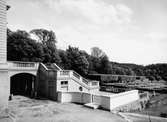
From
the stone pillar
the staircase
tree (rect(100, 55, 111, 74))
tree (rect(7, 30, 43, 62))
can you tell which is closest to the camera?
the stone pillar

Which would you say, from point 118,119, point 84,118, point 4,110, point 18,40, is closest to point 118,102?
point 118,119

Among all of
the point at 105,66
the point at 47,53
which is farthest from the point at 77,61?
the point at 105,66

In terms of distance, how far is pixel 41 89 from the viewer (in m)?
18.2

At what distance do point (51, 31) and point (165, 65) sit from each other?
63905 mm

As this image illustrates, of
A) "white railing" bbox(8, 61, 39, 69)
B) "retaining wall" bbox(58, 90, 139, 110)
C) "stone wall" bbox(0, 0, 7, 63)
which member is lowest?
"retaining wall" bbox(58, 90, 139, 110)

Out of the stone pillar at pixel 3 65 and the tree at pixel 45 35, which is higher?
the tree at pixel 45 35

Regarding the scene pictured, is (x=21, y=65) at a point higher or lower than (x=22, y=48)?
lower

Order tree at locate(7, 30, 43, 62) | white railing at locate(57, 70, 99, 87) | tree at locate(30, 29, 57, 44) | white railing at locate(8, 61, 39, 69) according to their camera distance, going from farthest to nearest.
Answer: tree at locate(30, 29, 57, 44), tree at locate(7, 30, 43, 62), white railing at locate(57, 70, 99, 87), white railing at locate(8, 61, 39, 69)

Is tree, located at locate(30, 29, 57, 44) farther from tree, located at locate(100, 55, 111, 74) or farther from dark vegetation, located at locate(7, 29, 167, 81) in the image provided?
tree, located at locate(100, 55, 111, 74)

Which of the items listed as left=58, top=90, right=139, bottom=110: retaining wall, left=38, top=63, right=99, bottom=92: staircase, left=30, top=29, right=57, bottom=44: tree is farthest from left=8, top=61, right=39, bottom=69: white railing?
left=30, top=29, right=57, bottom=44: tree

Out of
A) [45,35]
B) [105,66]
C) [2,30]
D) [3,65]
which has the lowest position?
[3,65]

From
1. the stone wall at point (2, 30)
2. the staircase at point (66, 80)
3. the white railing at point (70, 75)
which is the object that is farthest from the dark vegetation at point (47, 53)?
the stone wall at point (2, 30)

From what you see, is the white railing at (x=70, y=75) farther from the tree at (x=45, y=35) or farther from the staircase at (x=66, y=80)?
the tree at (x=45, y=35)

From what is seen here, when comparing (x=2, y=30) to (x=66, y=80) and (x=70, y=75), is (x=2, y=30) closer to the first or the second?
(x=66, y=80)
